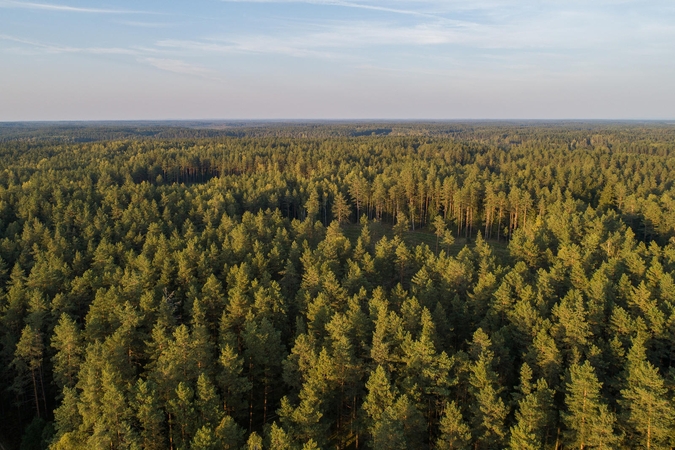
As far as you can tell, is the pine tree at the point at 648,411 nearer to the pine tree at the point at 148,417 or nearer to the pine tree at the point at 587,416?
the pine tree at the point at 587,416

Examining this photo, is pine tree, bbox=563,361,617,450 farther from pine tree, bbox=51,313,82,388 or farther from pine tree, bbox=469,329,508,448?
pine tree, bbox=51,313,82,388

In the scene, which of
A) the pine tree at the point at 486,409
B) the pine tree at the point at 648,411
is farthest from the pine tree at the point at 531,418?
the pine tree at the point at 648,411

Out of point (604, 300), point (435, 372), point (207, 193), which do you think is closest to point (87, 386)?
point (435, 372)

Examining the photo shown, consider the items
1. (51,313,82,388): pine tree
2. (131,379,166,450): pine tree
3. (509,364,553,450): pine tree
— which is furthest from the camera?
(51,313,82,388): pine tree

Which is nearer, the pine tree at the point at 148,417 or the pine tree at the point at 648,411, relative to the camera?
the pine tree at the point at 648,411

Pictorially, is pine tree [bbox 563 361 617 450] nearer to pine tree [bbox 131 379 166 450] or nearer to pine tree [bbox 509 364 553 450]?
pine tree [bbox 509 364 553 450]

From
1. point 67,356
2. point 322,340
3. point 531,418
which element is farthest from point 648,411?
point 67,356

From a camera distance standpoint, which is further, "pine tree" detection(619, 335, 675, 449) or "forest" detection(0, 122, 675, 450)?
"forest" detection(0, 122, 675, 450)

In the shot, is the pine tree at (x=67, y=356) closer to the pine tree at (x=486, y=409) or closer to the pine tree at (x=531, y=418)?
the pine tree at (x=486, y=409)

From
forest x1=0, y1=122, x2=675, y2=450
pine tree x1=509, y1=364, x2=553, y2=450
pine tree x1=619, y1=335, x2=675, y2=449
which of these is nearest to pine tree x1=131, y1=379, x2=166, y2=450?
forest x1=0, y1=122, x2=675, y2=450

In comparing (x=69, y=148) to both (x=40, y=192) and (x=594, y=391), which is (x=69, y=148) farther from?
(x=594, y=391)

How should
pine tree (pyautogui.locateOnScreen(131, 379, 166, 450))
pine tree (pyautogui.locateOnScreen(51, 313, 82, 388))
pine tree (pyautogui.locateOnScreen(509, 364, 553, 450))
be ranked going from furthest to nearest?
1. pine tree (pyautogui.locateOnScreen(51, 313, 82, 388))
2. pine tree (pyautogui.locateOnScreen(131, 379, 166, 450))
3. pine tree (pyautogui.locateOnScreen(509, 364, 553, 450))

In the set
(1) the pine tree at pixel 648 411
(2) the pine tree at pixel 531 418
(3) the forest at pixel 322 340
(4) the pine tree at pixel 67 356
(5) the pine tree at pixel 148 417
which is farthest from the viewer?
(4) the pine tree at pixel 67 356

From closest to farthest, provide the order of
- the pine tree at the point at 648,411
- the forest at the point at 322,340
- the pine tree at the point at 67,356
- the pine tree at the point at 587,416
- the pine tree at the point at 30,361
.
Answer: the pine tree at the point at 587,416 → the pine tree at the point at 648,411 → the forest at the point at 322,340 → the pine tree at the point at 67,356 → the pine tree at the point at 30,361
